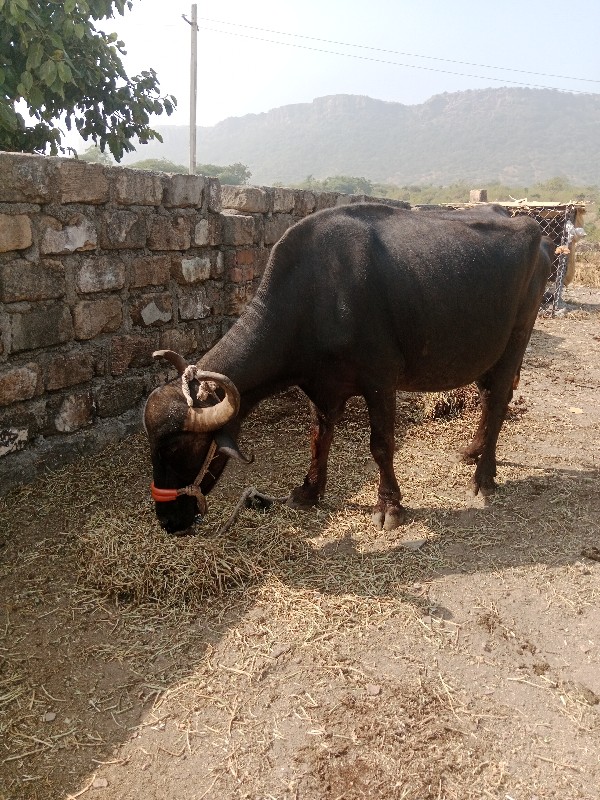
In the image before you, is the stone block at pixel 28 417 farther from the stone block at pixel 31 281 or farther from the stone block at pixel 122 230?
the stone block at pixel 122 230

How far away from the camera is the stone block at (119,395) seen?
480cm

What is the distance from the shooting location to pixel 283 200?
6.41 metres

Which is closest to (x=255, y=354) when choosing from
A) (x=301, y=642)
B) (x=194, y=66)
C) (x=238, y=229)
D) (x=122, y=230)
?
(x=301, y=642)

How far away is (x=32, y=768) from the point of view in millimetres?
2242

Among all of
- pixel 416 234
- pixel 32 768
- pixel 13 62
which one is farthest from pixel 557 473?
pixel 13 62

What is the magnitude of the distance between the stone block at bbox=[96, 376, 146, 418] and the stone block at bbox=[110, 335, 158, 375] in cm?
10

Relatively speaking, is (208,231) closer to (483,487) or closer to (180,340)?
(180,340)

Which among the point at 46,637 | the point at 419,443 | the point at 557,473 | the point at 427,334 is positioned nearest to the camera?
the point at 46,637

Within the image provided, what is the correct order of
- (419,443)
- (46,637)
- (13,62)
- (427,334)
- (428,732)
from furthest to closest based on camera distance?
(13,62), (419,443), (427,334), (46,637), (428,732)

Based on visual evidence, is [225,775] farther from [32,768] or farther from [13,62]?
[13,62]

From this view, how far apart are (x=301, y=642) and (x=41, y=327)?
2.64m

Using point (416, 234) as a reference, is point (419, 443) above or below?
below

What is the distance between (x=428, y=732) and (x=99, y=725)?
1.22 meters

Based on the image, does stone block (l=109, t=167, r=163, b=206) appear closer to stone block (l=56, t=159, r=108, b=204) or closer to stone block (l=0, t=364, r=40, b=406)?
stone block (l=56, t=159, r=108, b=204)
